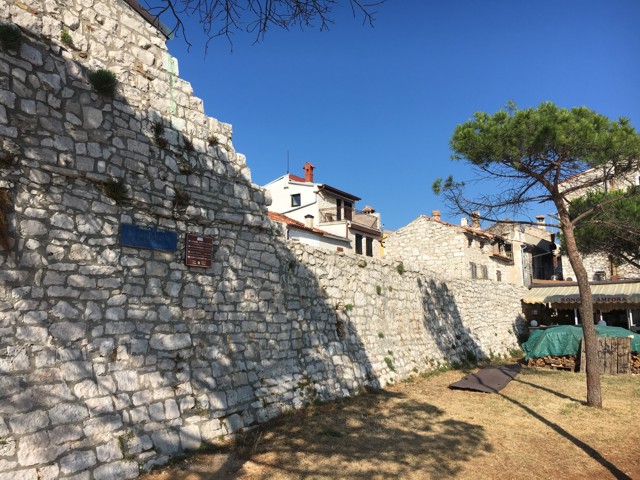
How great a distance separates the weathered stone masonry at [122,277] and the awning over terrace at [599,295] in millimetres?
18653

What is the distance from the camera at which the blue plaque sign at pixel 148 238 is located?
6.89 m

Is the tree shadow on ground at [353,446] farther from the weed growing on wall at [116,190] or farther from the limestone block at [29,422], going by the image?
the weed growing on wall at [116,190]

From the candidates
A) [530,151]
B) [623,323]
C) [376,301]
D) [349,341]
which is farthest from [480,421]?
[623,323]

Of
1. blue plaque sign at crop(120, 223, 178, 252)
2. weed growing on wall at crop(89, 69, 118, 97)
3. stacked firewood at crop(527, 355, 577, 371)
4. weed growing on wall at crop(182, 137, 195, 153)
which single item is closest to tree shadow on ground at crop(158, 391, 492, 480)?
blue plaque sign at crop(120, 223, 178, 252)

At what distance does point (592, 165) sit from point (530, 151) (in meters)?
1.56

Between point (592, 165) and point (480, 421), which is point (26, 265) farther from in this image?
point (592, 165)

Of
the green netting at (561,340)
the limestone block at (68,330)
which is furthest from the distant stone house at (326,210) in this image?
the limestone block at (68,330)

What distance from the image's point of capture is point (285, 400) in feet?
30.0

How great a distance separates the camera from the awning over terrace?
75.0ft

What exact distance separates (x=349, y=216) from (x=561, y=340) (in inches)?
816

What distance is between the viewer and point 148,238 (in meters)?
7.21

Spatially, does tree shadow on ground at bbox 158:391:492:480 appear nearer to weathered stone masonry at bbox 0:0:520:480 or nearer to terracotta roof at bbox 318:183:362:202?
weathered stone masonry at bbox 0:0:520:480

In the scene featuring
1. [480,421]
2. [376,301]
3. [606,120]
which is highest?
[606,120]

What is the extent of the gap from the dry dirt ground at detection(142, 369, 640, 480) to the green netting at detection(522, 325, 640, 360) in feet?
18.2
